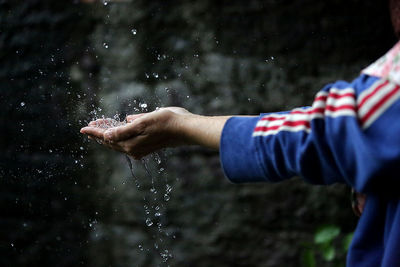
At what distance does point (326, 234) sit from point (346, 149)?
146 centimetres

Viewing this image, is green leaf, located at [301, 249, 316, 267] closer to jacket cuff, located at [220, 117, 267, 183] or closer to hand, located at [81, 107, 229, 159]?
hand, located at [81, 107, 229, 159]

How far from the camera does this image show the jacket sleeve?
634 mm

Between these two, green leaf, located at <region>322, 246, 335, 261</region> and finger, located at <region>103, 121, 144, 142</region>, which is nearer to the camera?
finger, located at <region>103, 121, 144, 142</region>

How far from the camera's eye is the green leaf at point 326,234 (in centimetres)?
201

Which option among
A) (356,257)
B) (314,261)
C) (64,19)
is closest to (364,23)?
(314,261)

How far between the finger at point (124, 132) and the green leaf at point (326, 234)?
1212 millimetres

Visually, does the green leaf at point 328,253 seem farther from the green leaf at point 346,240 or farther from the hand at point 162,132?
the hand at point 162,132

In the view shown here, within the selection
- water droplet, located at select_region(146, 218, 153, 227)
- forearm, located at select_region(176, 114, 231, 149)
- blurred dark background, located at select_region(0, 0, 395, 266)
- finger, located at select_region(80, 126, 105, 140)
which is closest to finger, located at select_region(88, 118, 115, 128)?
finger, located at select_region(80, 126, 105, 140)

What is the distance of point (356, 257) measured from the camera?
78 cm


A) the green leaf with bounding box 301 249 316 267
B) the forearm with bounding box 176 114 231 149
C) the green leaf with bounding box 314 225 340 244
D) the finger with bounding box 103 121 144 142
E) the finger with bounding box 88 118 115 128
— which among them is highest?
the forearm with bounding box 176 114 231 149

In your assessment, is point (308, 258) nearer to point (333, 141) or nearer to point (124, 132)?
point (124, 132)

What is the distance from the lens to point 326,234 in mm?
2020

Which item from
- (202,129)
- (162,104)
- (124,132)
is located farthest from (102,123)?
(162,104)

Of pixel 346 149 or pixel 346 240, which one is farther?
pixel 346 240
